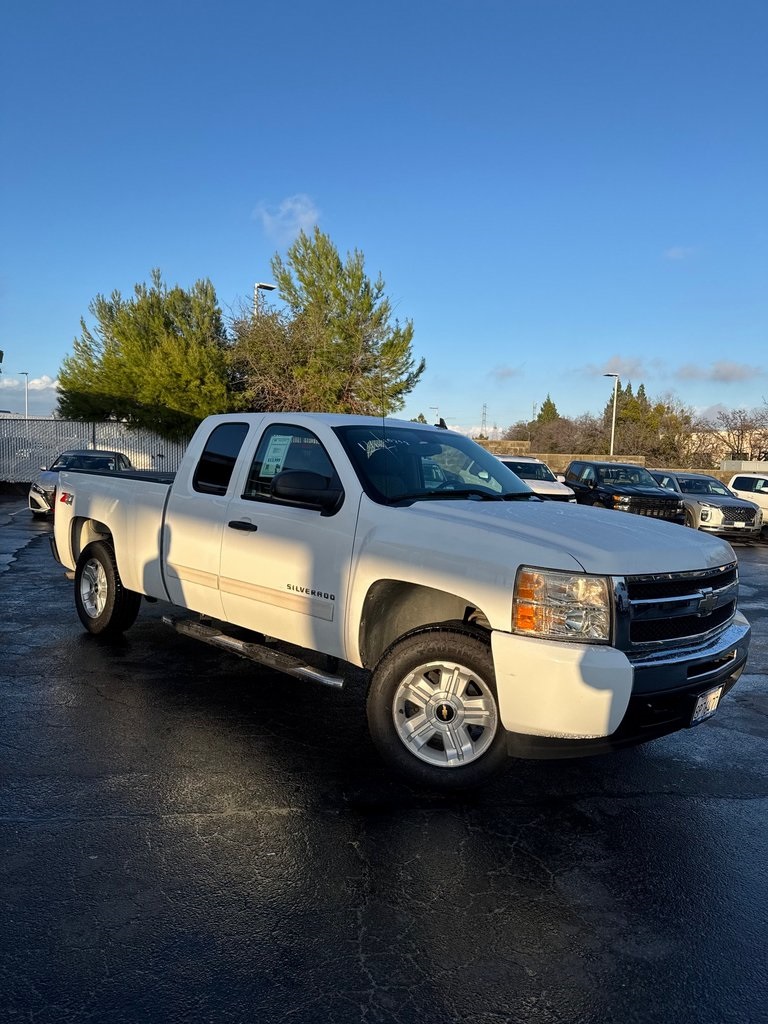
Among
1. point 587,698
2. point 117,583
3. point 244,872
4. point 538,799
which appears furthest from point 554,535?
point 117,583

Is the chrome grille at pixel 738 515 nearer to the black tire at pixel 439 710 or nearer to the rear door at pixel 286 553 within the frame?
the rear door at pixel 286 553

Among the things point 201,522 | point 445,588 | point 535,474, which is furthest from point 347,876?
point 535,474

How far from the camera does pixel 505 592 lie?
3.65 metres

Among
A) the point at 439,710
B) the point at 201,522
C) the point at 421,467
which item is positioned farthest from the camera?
the point at 201,522

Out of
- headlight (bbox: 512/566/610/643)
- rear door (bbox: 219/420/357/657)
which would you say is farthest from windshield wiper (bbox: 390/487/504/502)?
headlight (bbox: 512/566/610/643)

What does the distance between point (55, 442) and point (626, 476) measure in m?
20.2

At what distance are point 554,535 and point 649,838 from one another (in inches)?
59.6

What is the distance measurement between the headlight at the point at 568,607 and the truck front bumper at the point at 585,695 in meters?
0.06

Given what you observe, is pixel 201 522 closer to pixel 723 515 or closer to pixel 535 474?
pixel 535 474

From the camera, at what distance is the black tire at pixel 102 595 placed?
6719mm

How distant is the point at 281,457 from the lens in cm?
525

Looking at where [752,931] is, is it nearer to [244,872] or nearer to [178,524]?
[244,872]

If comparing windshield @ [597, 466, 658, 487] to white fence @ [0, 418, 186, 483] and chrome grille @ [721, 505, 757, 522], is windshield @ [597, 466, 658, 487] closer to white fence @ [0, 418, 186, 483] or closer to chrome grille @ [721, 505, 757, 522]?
chrome grille @ [721, 505, 757, 522]

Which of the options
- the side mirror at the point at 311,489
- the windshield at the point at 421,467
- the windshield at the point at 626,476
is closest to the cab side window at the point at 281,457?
the windshield at the point at 421,467
